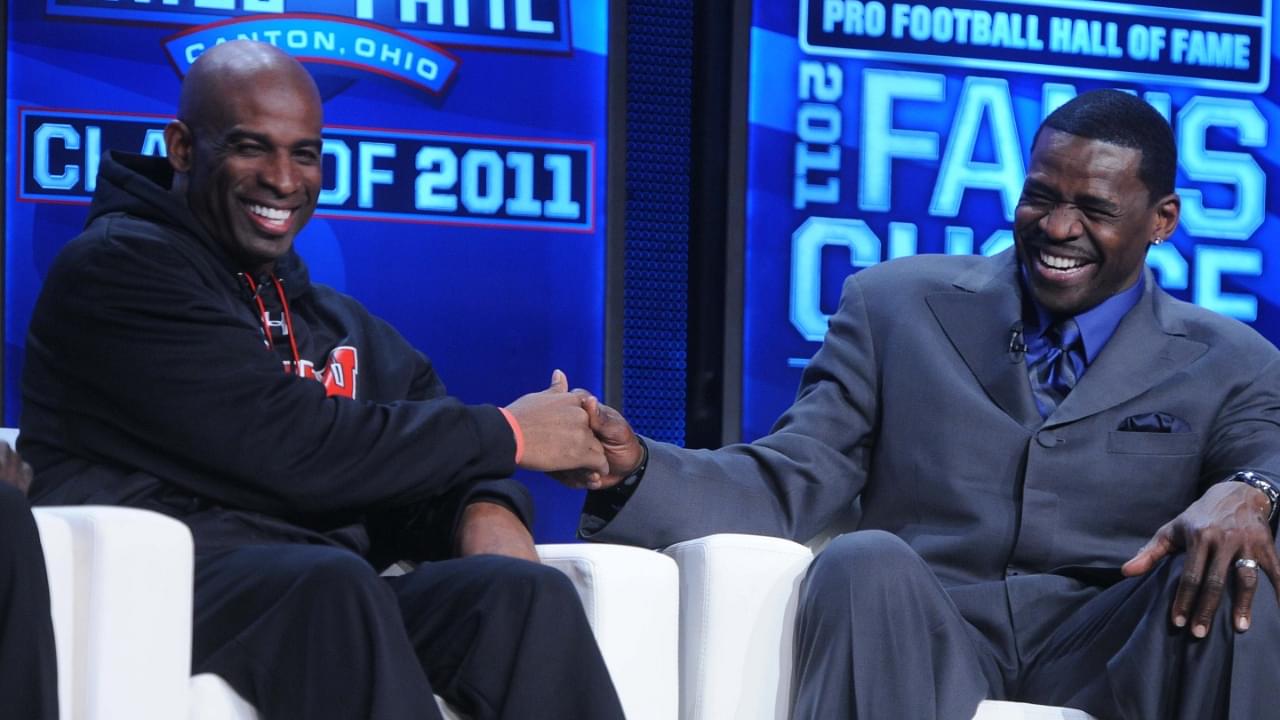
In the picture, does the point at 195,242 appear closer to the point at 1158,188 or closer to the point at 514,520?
the point at 514,520

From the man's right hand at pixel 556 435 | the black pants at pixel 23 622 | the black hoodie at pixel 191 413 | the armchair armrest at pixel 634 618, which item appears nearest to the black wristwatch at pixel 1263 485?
the armchair armrest at pixel 634 618

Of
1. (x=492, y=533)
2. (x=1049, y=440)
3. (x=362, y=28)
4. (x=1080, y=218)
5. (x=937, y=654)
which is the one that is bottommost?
(x=937, y=654)

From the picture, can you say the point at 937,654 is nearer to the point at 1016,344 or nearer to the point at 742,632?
the point at 742,632

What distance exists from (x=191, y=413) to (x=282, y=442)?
12 centimetres

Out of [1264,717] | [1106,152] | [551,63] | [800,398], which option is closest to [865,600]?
[1264,717]

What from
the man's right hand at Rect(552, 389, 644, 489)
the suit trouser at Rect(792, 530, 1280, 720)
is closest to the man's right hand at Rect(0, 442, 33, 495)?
the man's right hand at Rect(552, 389, 644, 489)

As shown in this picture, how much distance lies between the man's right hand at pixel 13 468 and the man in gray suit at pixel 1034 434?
0.84m

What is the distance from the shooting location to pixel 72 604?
6.38 feet

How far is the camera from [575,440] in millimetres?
2621

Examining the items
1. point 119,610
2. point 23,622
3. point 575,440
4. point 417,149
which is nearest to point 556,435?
point 575,440

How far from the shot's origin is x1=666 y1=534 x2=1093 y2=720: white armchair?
7.73 ft

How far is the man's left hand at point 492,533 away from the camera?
2.43 meters

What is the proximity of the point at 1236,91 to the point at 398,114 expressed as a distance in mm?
1963

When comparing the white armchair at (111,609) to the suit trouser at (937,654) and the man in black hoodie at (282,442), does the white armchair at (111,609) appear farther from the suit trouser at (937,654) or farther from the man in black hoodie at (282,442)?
the suit trouser at (937,654)
